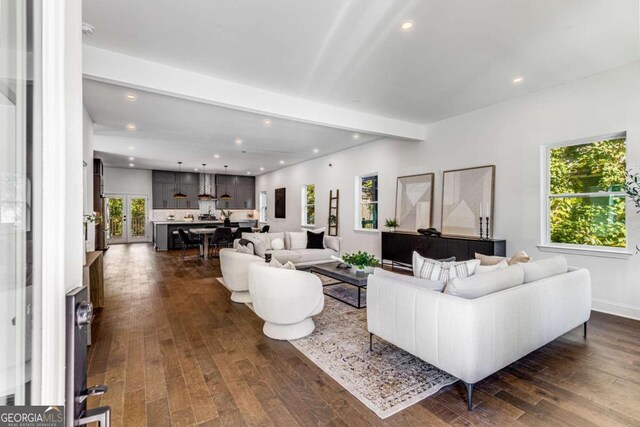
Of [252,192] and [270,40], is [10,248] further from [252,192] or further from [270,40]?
[252,192]

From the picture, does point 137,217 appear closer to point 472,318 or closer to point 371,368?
point 371,368

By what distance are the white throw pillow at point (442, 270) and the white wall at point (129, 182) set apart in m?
11.8


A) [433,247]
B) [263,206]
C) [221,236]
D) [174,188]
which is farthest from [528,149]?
[174,188]

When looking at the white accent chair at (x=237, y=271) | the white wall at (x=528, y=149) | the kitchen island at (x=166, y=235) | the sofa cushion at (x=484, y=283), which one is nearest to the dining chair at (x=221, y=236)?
the kitchen island at (x=166, y=235)

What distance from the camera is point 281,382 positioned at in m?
2.33

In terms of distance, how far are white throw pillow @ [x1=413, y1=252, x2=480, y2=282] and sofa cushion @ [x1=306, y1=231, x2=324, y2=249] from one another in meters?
3.94

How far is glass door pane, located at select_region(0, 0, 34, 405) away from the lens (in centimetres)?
50

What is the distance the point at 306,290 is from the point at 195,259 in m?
5.89

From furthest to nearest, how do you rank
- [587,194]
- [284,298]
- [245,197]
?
1. [245,197]
2. [587,194]
3. [284,298]

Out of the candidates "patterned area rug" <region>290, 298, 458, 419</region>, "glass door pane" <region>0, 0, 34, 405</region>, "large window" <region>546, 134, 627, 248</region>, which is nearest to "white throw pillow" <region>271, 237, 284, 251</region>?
"patterned area rug" <region>290, 298, 458, 419</region>

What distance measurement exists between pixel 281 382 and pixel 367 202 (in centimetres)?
573

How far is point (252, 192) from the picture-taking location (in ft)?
45.1

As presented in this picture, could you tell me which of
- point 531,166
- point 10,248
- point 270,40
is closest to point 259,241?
point 270,40

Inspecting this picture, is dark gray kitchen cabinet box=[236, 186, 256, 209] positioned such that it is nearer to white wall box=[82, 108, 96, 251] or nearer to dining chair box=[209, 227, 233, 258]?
dining chair box=[209, 227, 233, 258]
